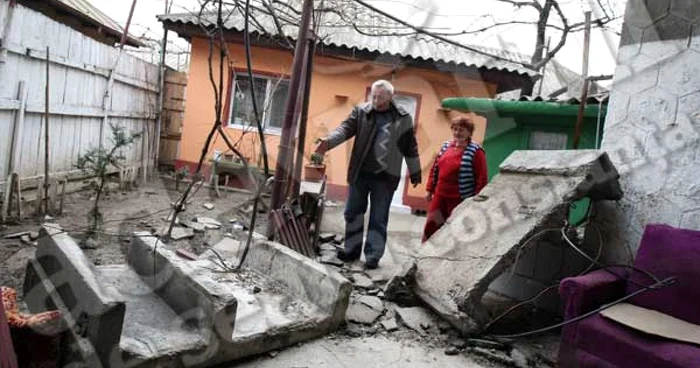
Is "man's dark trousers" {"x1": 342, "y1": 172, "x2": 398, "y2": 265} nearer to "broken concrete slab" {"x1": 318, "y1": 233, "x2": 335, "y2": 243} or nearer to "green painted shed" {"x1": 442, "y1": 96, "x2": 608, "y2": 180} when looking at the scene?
"broken concrete slab" {"x1": 318, "y1": 233, "x2": 335, "y2": 243}

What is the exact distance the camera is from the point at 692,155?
9.30 feet

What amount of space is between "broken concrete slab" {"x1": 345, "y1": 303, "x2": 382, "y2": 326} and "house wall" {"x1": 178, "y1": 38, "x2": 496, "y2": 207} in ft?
15.5

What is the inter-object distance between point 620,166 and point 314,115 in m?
5.17

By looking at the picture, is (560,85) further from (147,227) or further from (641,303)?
(147,227)

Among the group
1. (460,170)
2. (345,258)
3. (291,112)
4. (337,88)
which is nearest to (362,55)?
(337,88)

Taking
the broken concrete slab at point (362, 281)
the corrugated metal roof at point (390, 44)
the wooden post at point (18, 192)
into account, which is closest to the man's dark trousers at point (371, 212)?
the broken concrete slab at point (362, 281)

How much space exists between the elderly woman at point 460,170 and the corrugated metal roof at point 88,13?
21.0ft

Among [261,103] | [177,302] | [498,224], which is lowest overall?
[177,302]

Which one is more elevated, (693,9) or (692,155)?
(693,9)

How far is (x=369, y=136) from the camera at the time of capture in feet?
12.1

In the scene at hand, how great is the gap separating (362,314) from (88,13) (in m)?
7.85

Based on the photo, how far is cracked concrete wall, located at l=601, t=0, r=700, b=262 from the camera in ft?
9.41

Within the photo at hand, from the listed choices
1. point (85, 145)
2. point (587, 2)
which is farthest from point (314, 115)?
point (587, 2)

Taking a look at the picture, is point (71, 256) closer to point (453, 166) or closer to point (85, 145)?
point (453, 166)
